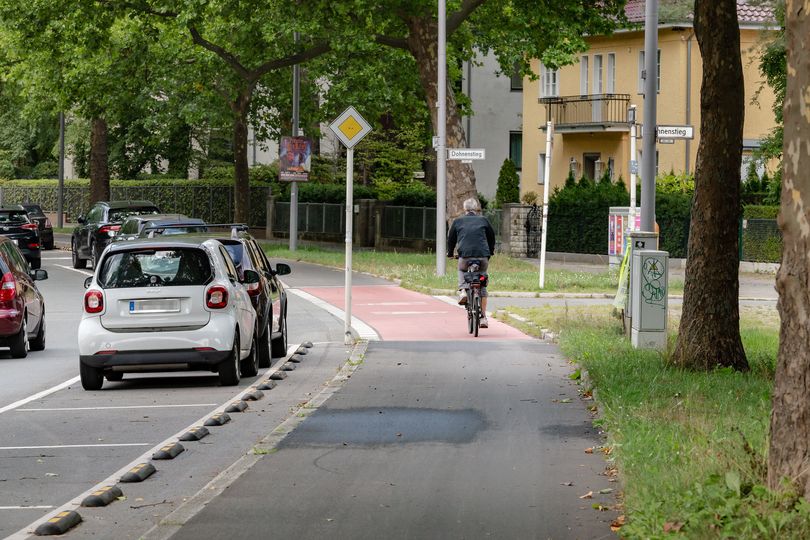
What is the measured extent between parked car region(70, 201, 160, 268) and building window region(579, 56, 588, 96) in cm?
2081

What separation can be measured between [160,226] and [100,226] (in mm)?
10212

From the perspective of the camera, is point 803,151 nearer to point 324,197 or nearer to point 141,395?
point 141,395

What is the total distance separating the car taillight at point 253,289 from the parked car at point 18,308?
3.74 metres

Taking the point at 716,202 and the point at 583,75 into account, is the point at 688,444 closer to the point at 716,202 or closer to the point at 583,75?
the point at 716,202

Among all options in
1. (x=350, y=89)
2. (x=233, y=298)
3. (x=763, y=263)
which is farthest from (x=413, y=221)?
(x=233, y=298)

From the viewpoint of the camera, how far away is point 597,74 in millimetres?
54438

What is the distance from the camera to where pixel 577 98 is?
177 feet

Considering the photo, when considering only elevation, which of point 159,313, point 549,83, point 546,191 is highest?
point 549,83

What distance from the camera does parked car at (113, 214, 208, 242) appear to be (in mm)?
27703

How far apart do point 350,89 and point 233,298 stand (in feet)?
108

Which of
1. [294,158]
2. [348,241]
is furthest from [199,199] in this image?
[348,241]

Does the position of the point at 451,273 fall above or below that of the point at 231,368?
above

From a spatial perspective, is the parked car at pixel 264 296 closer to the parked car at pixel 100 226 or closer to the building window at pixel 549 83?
the parked car at pixel 100 226

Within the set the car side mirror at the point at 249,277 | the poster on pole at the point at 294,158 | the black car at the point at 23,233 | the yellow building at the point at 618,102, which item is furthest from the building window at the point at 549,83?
the car side mirror at the point at 249,277
